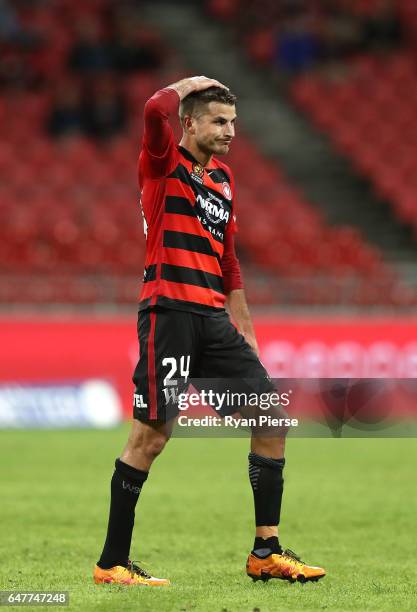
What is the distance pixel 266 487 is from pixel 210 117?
1.60 m

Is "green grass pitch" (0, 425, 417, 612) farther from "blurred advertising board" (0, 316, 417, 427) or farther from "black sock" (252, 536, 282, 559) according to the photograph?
"blurred advertising board" (0, 316, 417, 427)

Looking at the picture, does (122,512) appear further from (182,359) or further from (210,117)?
(210,117)

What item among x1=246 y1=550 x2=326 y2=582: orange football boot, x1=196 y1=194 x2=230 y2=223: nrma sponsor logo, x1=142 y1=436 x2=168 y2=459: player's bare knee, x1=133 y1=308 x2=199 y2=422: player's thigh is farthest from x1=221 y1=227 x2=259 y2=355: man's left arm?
x1=246 y1=550 x2=326 y2=582: orange football boot

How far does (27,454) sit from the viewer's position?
34.9 feet

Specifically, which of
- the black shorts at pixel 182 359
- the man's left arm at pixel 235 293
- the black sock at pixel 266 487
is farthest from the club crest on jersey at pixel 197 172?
the black sock at pixel 266 487

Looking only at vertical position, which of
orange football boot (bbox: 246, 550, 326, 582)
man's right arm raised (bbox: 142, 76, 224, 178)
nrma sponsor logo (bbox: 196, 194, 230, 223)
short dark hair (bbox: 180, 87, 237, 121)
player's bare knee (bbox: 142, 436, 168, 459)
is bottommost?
orange football boot (bbox: 246, 550, 326, 582)

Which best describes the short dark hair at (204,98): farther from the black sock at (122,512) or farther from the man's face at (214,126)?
the black sock at (122,512)

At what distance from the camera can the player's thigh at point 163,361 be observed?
485cm

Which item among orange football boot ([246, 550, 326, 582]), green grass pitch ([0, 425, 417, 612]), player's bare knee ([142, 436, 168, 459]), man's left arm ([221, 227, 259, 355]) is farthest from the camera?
man's left arm ([221, 227, 259, 355])

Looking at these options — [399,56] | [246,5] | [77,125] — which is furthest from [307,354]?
[246,5]

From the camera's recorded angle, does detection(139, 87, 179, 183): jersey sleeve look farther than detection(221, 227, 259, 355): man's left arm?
No

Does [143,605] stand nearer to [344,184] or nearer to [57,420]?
[57,420]

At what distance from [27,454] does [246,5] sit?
14.7 metres

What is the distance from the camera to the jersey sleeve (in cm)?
465
